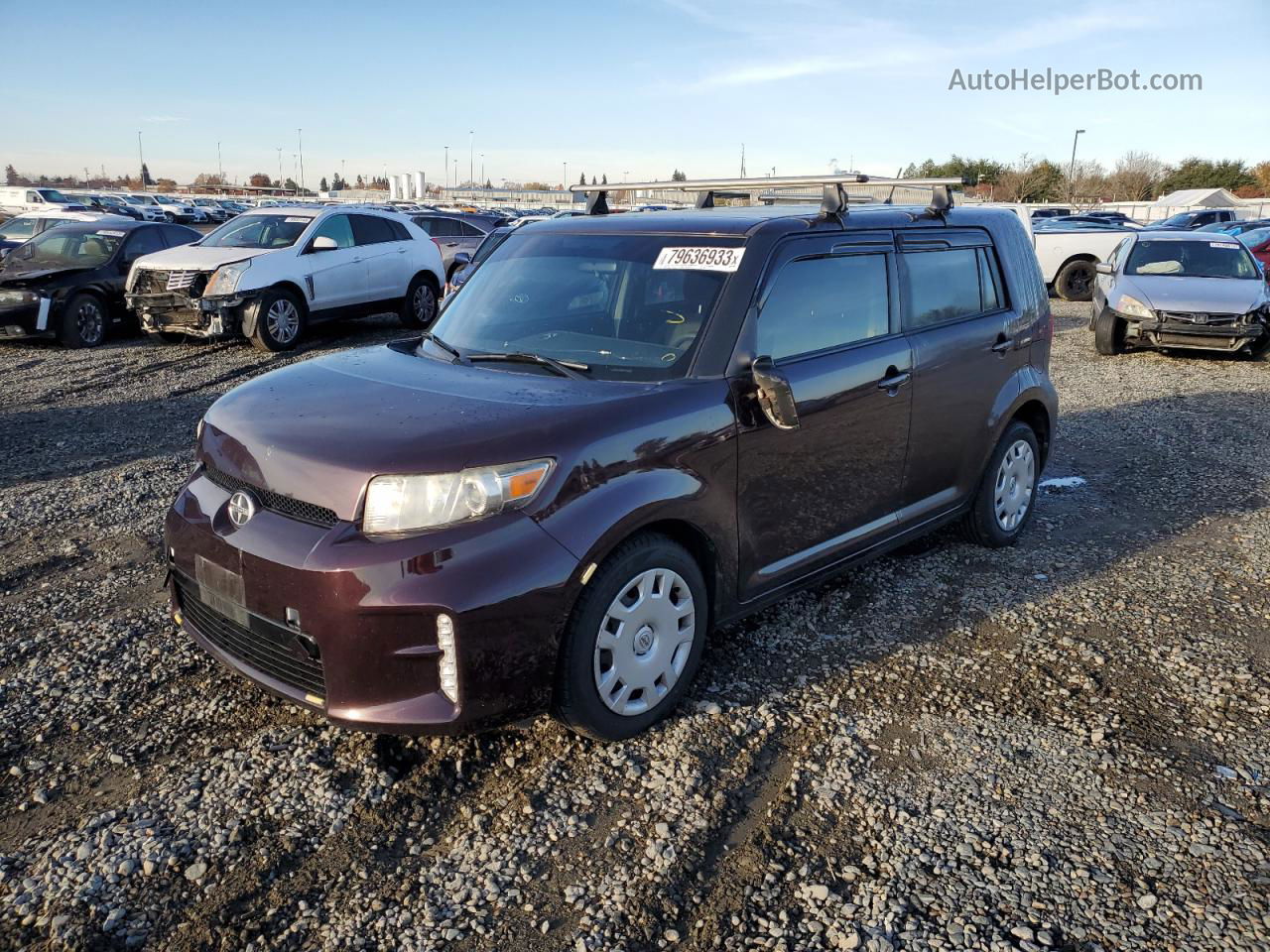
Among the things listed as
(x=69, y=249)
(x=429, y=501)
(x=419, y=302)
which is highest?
(x=69, y=249)

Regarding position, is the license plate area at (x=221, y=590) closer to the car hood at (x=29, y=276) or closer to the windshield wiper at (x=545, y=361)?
the windshield wiper at (x=545, y=361)

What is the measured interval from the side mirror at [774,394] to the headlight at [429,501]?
1149 millimetres

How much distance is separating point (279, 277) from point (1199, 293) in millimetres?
11615

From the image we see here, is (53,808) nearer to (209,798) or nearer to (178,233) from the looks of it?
(209,798)

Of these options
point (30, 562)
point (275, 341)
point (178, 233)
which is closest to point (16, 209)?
point (178, 233)

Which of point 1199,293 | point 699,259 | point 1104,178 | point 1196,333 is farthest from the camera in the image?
point 1104,178

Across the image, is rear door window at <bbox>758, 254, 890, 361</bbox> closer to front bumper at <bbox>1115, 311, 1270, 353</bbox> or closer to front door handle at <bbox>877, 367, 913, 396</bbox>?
front door handle at <bbox>877, 367, 913, 396</bbox>

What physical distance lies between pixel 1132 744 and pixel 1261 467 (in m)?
5.07

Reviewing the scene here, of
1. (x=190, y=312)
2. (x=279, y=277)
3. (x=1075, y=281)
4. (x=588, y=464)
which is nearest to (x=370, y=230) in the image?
(x=279, y=277)

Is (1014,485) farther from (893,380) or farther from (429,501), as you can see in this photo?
(429,501)

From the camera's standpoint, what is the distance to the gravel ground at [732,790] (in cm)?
253

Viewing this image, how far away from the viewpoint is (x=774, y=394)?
3.47 metres

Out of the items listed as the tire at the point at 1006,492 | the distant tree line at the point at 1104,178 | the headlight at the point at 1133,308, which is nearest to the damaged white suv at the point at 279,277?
the tire at the point at 1006,492

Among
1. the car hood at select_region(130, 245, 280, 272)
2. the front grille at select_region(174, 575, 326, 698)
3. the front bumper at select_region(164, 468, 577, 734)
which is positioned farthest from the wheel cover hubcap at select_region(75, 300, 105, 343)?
the front bumper at select_region(164, 468, 577, 734)
